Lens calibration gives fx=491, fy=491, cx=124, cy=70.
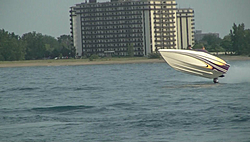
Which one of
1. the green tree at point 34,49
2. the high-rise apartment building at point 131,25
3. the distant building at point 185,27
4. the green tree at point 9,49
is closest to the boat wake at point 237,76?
Answer: the green tree at point 9,49

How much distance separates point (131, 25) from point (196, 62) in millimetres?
148752

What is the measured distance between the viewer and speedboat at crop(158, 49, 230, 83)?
30.1 metres

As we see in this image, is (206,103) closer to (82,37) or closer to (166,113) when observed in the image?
(166,113)

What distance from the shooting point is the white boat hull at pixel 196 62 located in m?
30.1

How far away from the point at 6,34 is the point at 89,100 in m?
134

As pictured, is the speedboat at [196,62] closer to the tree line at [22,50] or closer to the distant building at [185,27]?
the tree line at [22,50]

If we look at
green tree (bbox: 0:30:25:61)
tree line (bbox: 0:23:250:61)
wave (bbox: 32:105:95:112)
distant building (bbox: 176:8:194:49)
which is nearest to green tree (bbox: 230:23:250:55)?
tree line (bbox: 0:23:250:61)

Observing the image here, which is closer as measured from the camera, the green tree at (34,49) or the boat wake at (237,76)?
the boat wake at (237,76)

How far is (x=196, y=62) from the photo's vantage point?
3025cm

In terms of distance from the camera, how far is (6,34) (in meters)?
153

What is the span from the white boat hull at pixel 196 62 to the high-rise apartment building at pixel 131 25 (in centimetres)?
14421

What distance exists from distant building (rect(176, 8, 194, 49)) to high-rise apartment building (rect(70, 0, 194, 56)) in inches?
421

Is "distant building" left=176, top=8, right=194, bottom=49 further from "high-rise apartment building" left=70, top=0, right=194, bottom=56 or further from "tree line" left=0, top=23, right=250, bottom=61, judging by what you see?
"tree line" left=0, top=23, right=250, bottom=61

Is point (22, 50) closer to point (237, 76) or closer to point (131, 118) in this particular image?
point (237, 76)
